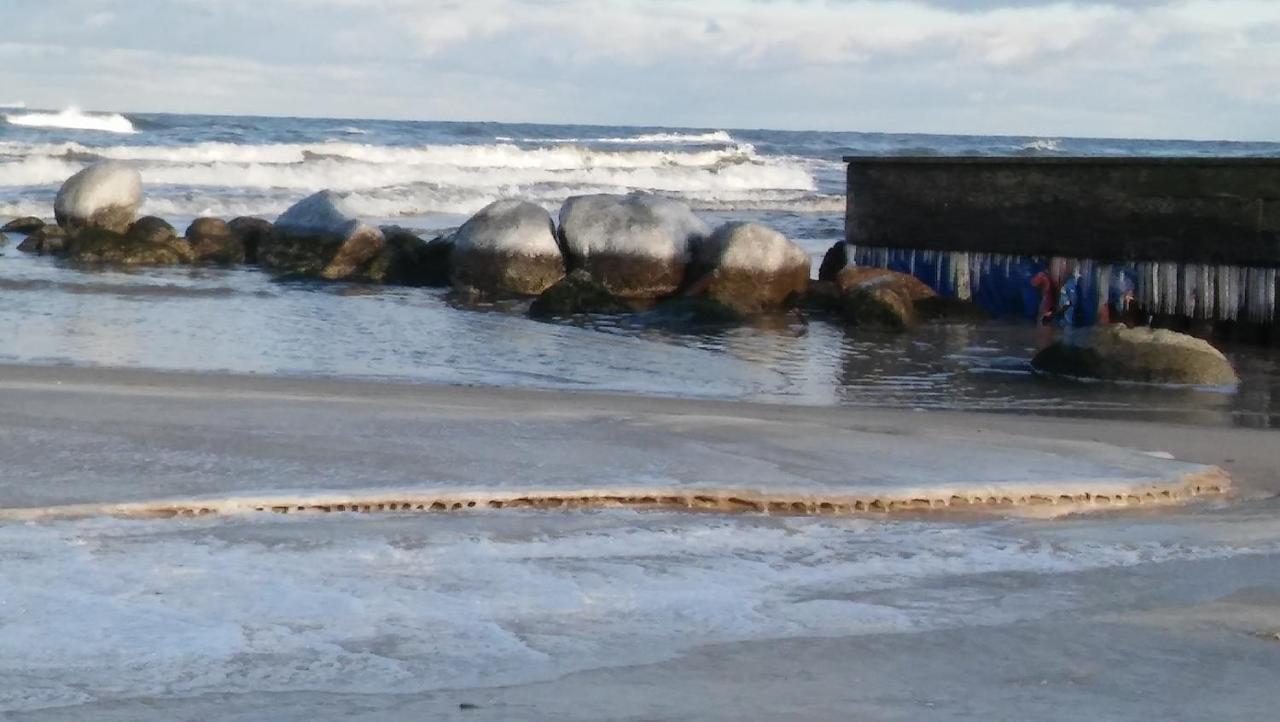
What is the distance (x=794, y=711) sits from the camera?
375 cm

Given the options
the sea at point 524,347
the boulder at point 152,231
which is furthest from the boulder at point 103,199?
the sea at point 524,347

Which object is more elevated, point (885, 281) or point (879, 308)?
point (885, 281)

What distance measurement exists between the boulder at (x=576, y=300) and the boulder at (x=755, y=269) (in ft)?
2.76

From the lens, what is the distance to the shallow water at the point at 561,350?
10.2 m

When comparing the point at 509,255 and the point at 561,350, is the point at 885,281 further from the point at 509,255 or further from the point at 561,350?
the point at 561,350

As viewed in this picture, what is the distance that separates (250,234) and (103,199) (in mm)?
1864

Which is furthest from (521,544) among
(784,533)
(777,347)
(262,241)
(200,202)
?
(200,202)

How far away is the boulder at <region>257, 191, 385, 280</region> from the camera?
1711 cm

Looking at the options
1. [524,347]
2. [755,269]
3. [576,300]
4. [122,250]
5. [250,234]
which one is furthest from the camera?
[250,234]

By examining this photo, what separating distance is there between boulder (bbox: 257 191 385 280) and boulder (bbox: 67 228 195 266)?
2.96 ft

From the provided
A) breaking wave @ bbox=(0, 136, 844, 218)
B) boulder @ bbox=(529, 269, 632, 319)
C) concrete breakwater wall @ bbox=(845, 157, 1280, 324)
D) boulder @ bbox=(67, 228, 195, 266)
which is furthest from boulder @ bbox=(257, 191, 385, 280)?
breaking wave @ bbox=(0, 136, 844, 218)

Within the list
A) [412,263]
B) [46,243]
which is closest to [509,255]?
[412,263]

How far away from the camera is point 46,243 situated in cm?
1852

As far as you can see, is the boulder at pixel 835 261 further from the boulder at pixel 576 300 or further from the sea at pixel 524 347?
the boulder at pixel 576 300
